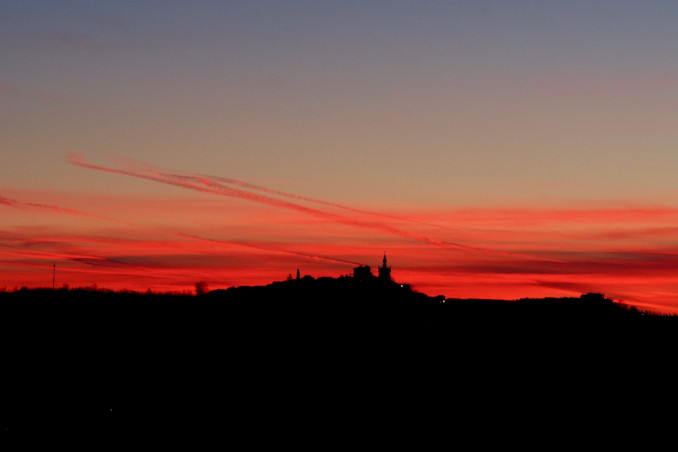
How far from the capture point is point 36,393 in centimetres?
19738

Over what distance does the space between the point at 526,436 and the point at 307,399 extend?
4497 cm

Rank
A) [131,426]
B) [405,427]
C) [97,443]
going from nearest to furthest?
[97,443] → [131,426] → [405,427]

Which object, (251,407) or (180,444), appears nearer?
(180,444)

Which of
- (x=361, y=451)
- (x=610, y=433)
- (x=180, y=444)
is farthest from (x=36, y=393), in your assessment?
(x=610, y=433)

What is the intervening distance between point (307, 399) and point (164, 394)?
2998cm

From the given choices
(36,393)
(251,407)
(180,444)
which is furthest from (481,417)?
(36,393)

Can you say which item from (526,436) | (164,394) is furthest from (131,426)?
(526,436)

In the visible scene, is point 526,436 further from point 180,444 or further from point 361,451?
point 180,444

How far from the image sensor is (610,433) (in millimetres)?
190125

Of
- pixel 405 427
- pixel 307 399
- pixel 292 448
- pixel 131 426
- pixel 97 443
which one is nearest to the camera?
pixel 97 443

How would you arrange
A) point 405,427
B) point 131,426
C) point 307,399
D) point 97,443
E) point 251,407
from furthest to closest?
point 307,399 < point 251,407 < point 405,427 < point 131,426 < point 97,443

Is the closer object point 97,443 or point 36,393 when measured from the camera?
point 97,443

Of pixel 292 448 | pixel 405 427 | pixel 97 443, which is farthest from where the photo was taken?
pixel 405 427

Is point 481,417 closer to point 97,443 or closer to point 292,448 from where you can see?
point 292,448
